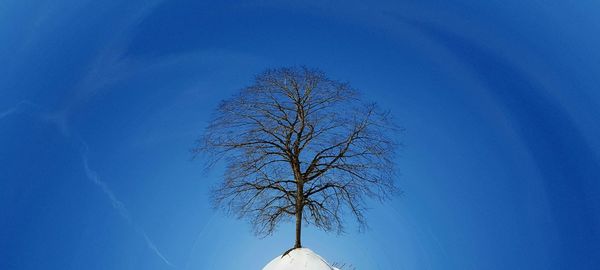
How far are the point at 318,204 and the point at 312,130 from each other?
169 cm

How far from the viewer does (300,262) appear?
12.6 meters

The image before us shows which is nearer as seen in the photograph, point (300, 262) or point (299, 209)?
point (300, 262)

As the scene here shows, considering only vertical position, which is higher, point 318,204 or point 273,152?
point 273,152

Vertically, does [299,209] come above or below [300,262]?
above

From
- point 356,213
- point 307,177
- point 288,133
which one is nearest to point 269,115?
point 288,133

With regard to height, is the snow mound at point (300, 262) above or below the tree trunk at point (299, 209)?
below

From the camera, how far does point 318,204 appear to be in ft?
43.1

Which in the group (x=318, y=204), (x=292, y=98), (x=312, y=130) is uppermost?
(x=292, y=98)

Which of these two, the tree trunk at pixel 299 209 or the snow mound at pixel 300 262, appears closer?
the snow mound at pixel 300 262

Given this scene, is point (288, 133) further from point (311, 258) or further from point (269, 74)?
point (311, 258)

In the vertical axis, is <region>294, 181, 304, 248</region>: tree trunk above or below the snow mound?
above

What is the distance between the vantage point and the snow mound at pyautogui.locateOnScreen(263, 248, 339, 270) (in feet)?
41.1

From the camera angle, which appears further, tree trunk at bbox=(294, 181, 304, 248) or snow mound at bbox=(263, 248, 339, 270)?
tree trunk at bbox=(294, 181, 304, 248)

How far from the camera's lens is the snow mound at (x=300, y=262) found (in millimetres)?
12531
